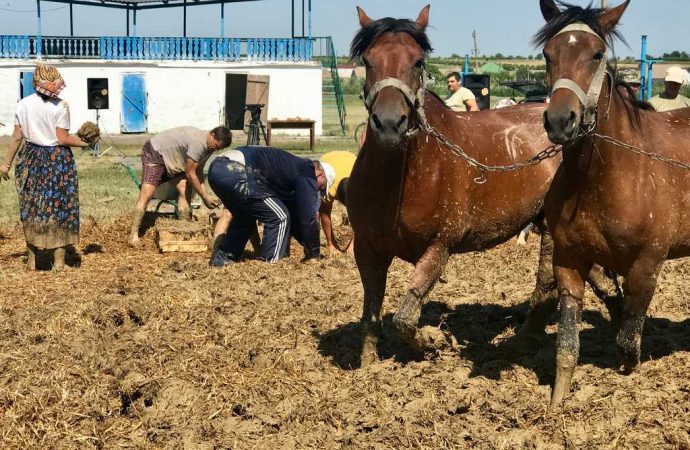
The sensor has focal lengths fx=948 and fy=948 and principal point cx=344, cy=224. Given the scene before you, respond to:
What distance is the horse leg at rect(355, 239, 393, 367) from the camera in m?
6.20

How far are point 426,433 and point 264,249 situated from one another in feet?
16.1

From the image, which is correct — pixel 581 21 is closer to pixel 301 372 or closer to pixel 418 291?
pixel 418 291

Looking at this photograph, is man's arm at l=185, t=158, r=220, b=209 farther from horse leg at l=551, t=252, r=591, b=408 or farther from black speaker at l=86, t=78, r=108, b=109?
black speaker at l=86, t=78, r=108, b=109

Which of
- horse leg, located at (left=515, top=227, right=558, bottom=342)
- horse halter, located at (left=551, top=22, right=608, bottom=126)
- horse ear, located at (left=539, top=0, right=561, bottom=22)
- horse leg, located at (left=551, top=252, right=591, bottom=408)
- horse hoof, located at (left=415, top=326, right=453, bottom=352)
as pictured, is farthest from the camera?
horse leg, located at (left=515, top=227, right=558, bottom=342)

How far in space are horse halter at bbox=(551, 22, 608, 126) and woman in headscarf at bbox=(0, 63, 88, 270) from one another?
19.6ft

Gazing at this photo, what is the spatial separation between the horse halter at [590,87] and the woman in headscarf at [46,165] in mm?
5984

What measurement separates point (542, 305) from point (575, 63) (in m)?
2.57

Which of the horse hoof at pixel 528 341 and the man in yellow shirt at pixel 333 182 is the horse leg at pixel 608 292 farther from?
the man in yellow shirt at pixel 333 182

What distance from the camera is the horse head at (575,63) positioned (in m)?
4.66

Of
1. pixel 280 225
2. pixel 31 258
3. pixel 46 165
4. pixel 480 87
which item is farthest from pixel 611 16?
pixel 480 87

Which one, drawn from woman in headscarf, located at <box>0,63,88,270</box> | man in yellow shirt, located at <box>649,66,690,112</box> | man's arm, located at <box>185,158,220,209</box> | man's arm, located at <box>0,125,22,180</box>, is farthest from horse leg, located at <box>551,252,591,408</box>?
man's arm, located at <box>0,125,22,180</box>

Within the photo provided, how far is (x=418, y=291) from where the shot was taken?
582 centimetres

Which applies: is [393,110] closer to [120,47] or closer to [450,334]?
[450,334]

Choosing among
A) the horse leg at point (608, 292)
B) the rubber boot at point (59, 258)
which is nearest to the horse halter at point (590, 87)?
the horse leg at point (608, 292)
